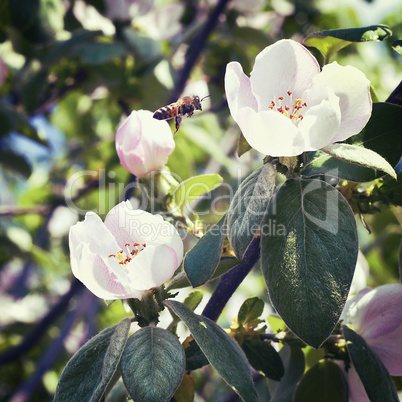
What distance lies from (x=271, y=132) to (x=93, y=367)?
35 centimetres

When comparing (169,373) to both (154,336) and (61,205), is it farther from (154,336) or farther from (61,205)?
(61,205)

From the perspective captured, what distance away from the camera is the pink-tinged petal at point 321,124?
1.74 ft

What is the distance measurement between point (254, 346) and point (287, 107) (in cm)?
36

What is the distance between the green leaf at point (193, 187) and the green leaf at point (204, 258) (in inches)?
8.1

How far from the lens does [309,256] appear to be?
53 cm

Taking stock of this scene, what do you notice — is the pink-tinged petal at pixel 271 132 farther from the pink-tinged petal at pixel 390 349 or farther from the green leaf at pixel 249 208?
the pink-tinged petal at pixel 390 349

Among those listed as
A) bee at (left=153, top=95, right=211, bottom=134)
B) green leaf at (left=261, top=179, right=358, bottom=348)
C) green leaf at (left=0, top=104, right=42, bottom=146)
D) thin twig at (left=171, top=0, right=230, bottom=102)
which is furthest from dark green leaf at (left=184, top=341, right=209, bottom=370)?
green leaf at (left=0, top=104, right=42, bottom=146)

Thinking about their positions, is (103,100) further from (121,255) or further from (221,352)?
(221,352)

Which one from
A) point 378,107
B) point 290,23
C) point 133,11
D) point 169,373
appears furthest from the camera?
point 290,23

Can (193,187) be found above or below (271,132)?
below

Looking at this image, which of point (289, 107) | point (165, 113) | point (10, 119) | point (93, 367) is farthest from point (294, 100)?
point (10, 119)

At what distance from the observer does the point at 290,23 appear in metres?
1.75

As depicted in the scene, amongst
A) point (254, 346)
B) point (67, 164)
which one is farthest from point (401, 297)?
point (67, 164)

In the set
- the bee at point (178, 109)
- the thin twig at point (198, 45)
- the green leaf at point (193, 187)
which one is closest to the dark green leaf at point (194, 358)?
the green leaf at point (193, 187)
